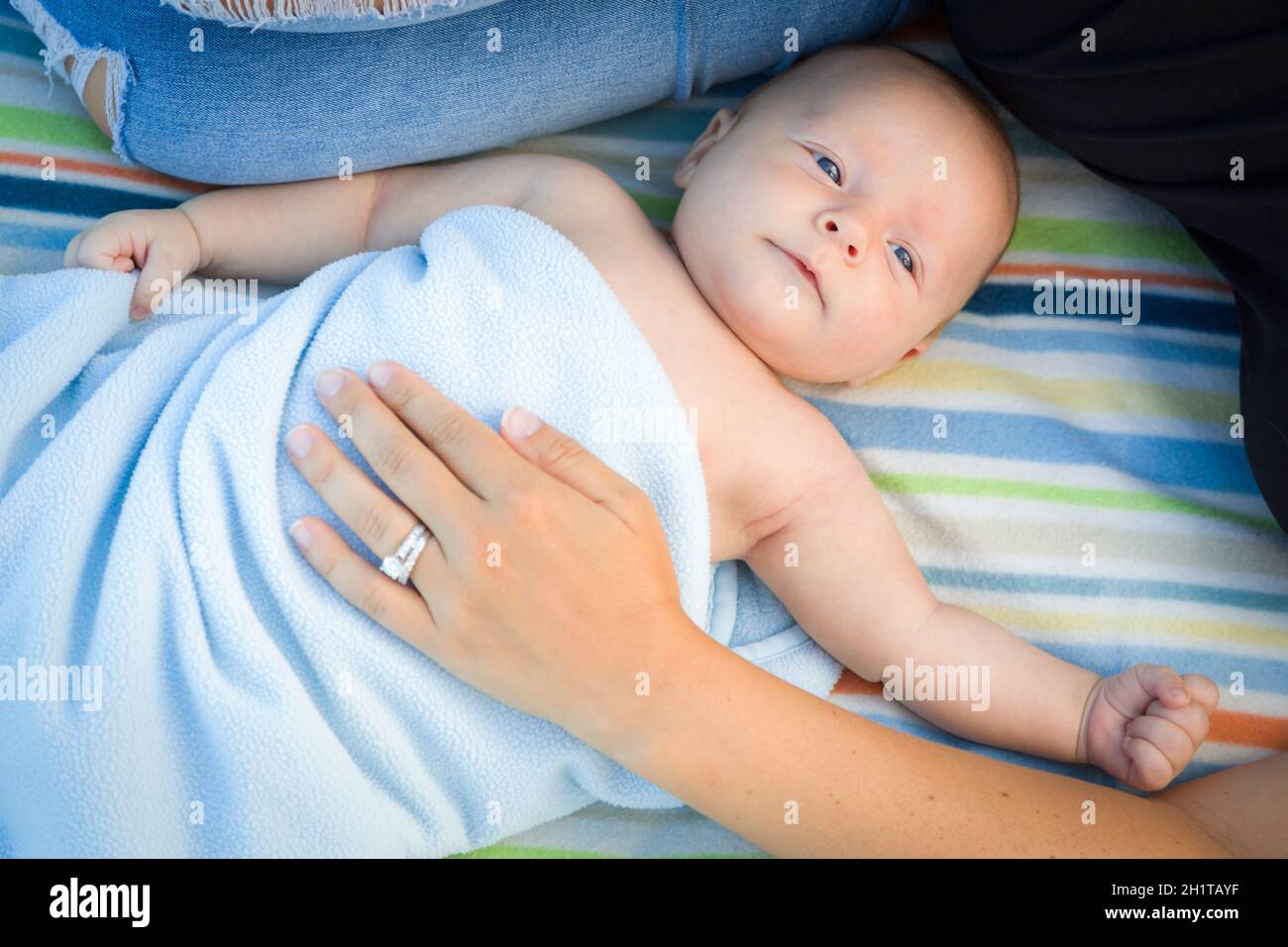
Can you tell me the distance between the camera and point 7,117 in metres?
1.48

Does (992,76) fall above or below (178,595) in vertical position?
above

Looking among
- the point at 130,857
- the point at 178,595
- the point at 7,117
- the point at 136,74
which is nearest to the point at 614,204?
the point at 136,74

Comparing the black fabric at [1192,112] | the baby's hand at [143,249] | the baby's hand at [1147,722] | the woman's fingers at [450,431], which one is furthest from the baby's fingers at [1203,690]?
the baby's hand at [143,249]

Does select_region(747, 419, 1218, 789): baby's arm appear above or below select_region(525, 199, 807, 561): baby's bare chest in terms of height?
below

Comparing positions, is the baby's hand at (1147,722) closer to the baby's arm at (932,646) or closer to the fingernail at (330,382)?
the baby's arm at (932,646)

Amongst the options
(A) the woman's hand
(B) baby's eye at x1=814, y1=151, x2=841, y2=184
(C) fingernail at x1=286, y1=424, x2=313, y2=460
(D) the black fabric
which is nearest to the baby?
(B) baby's eye at x1=814, y1=151, x2=841, y2=184

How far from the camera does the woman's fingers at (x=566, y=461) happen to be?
1.16 m

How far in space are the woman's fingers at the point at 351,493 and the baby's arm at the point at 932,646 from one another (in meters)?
0.49

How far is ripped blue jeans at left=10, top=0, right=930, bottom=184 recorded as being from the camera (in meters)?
1.33

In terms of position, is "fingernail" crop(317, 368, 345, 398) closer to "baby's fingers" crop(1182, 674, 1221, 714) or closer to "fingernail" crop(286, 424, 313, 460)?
"fingernail" crop(286, 424, 313, 460)

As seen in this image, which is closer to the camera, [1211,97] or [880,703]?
[1211,97]

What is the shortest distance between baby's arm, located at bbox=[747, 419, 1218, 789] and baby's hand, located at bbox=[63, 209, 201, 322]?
818 millimetres

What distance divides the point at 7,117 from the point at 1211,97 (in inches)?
58.3

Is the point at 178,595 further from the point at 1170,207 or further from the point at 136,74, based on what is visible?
the point at 1170,207
